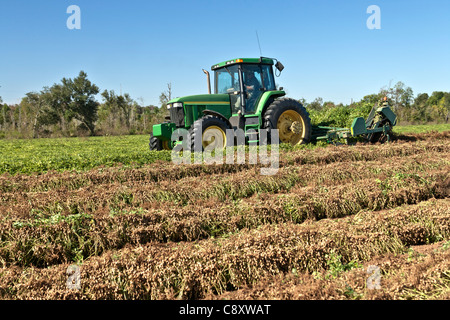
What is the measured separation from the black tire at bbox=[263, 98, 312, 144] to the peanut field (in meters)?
2.90

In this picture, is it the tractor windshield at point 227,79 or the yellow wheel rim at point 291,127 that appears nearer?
the tractor windshield at point 227,79

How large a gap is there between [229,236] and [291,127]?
6728 mm

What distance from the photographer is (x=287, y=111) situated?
1075 centimetres

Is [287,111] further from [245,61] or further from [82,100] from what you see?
[82,100]

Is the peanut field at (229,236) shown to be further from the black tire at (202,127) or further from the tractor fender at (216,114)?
the tractor fender at (216,114)

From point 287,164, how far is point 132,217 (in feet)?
14.9

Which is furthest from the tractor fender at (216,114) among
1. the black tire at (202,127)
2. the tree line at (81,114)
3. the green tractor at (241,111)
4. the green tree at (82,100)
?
the green tree at (82,100)

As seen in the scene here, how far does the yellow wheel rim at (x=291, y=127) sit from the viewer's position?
35.5ft

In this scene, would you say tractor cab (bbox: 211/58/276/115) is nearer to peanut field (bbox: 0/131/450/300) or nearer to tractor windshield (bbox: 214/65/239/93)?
tractor windshield (bbox: 214/65/239/93)

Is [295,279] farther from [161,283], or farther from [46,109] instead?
[46,109]
